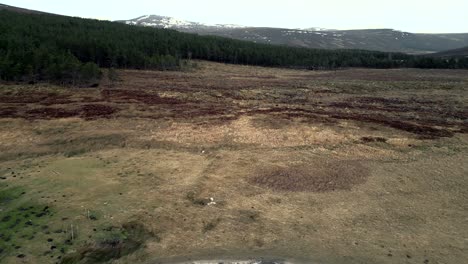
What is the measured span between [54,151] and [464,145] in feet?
118

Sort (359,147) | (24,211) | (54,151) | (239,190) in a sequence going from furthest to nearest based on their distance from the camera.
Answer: (359,147) < (54,151) < (239,190) < (24,211)

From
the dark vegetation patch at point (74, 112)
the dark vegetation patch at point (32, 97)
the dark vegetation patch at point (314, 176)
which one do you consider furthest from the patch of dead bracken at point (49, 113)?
the dark vegetation patch at point (314, 176)

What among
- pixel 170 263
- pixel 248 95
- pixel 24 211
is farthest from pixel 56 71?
pixel 170 263

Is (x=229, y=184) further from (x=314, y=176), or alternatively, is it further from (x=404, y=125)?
(x=404, y=125)

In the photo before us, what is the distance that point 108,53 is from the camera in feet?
326

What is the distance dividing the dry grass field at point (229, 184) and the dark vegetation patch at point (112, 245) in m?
0.07

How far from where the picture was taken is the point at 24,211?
1942cm

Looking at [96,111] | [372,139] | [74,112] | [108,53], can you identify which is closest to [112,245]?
[372,139]

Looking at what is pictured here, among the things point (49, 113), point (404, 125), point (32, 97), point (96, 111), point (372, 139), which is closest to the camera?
point (372, 139)

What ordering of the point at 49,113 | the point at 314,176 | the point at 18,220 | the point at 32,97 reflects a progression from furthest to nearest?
1. the point at 32,97
2. the point at 49,113
3. the point at 314,176
4. the point at 18,220

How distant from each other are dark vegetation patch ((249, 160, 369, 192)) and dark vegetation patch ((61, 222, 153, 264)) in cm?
929

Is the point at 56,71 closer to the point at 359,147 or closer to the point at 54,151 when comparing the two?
the point at 54,151

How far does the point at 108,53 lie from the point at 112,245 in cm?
9136

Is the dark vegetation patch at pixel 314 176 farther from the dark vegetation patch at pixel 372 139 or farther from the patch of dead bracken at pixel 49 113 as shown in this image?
the patch of dead bracken at pixel 49 113
